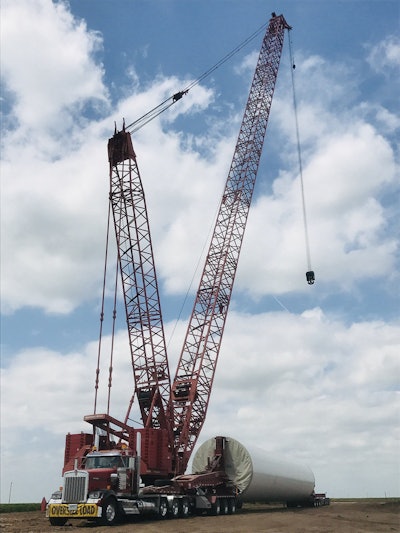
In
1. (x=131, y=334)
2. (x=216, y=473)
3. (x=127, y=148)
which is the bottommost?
(x=216, y=473)

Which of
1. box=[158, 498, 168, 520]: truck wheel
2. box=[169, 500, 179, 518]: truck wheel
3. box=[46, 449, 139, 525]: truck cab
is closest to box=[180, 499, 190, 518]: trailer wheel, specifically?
box=[169, 500, 179, 518]: truck wheel

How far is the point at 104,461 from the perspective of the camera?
25.7 meters

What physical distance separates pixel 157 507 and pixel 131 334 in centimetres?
1376

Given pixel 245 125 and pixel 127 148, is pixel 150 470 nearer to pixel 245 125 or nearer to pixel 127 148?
pixel 127 148

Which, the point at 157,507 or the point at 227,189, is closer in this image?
the point at 157,507

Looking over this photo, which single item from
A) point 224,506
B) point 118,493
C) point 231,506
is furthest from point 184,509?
point 118,493

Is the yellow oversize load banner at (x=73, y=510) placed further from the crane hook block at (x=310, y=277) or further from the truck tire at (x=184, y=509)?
the crane hook block at (x=310, y=277)

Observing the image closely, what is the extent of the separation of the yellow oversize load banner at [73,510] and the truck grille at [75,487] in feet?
0.96

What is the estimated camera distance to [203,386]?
4247cm

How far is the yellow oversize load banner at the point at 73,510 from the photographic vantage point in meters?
22.8

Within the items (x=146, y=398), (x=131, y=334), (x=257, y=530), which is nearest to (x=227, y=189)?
(x=131, y=334)

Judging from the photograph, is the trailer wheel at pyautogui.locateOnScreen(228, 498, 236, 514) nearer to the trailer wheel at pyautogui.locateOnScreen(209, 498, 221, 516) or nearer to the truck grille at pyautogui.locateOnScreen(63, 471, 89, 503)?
the trailer wheel at pyautogui.locateOnScreen(209, 498, 221, 516)

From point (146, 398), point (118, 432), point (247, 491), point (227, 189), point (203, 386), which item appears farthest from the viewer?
point (227, 189)

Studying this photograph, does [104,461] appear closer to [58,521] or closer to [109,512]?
[109,512]
